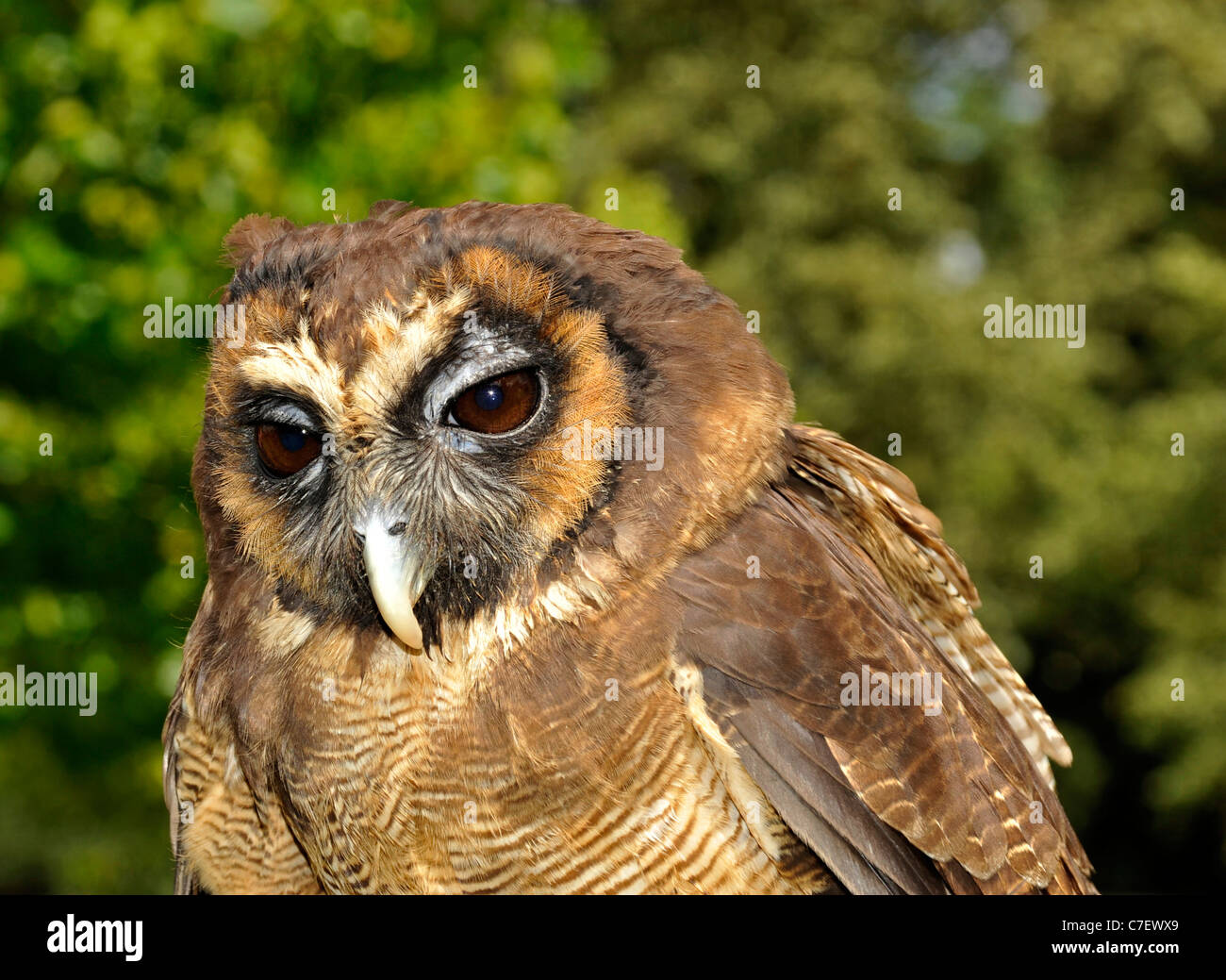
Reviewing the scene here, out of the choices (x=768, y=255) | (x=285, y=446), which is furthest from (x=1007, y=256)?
(x=285, y=446)

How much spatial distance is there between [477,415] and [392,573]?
36 centimetres

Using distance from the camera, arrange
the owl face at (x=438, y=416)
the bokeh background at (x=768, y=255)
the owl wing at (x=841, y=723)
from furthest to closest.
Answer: the bokeh background at (x=768, y=255), the owl wing at (x=841, y=723), the owl face at (x=438, y=416)

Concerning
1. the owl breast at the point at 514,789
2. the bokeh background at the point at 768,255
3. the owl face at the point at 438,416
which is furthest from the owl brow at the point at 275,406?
the bokeh background at the point at 768,255

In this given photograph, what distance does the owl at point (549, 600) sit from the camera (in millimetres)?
2172

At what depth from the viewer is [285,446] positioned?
2.31 m

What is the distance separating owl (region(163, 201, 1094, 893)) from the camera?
2172 millimetres

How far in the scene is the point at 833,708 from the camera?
2301 millimetres

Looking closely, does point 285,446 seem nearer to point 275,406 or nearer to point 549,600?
point 275,406

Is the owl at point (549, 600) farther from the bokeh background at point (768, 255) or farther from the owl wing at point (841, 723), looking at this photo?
the bokeh background at point (768, 255)

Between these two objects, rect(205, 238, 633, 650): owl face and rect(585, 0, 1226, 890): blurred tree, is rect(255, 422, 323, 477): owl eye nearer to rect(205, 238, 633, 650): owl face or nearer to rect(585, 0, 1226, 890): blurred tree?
rect(205, 238, 633, 650): owl face

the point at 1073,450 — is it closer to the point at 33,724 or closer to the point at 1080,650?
the point at 1080,650

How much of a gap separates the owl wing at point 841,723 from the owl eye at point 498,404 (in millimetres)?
471

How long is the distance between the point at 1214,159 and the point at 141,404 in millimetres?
16844

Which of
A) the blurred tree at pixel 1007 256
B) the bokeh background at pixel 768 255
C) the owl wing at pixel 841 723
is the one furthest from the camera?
the blurred tree at pixel 1007 256
